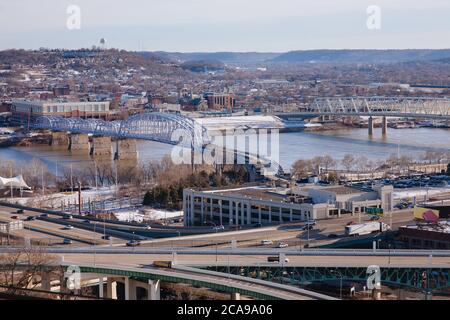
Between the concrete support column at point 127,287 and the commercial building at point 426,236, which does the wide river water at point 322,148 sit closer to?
the commercial building at point 426,236

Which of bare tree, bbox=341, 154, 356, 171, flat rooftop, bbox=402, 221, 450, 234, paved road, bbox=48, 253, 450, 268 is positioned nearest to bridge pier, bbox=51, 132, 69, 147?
bare tree, bbox=341, 154, 356, 171

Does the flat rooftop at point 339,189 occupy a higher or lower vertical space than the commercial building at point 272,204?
higher

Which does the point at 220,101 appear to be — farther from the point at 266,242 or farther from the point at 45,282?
the point at 45,282

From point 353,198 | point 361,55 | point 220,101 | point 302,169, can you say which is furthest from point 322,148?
point 361,55

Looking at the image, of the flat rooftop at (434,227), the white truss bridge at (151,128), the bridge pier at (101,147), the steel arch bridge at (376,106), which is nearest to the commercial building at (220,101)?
the steel arch bridge at (376,106)

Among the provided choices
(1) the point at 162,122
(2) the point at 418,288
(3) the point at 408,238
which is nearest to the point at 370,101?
(1) the point at 162,122

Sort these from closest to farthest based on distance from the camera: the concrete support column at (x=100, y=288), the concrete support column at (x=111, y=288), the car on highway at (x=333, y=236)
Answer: the concrete support column at (x=100, y=288), the concrete support column at (x=111, y=288), the car on highway at (x=333, y=236)

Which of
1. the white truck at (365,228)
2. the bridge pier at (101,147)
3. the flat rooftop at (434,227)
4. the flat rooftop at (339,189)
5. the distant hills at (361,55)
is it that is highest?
the distant hills at (361,55)

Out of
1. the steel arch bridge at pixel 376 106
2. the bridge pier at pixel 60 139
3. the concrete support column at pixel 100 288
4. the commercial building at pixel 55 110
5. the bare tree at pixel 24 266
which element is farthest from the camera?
the commercial building at pixel 55 110
